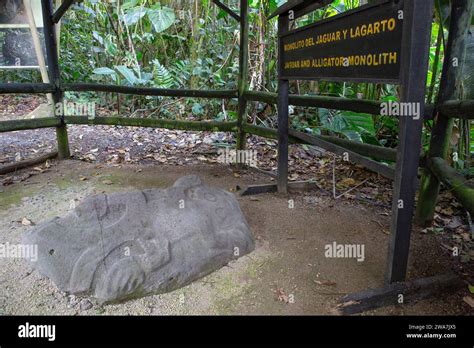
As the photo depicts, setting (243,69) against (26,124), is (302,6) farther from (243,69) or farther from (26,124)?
(26,124)

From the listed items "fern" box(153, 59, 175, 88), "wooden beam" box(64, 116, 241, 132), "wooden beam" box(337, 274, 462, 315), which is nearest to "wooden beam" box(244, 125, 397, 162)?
"wooden beam" box(64, 116, 241, 132)

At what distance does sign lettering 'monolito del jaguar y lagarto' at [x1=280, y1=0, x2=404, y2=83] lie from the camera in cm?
172

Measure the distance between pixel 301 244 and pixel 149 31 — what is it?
6186mm

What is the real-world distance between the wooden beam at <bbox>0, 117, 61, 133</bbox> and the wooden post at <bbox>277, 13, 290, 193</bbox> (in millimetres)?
2420

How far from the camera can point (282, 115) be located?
3293 mm

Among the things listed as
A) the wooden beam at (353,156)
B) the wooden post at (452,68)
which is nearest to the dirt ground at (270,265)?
the wooden beam at (353,156)

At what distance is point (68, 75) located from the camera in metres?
7.77

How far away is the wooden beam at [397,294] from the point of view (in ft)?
6.01

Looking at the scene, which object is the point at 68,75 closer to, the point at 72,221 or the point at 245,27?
the point at 245,27

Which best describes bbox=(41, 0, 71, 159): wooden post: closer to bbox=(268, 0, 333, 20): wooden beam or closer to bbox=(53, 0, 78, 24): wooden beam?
bbox=(53, 0, 78, 24): wooden beam

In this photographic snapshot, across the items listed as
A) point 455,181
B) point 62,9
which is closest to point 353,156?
point 455,181

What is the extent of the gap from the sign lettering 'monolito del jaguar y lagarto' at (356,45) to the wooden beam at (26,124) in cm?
271

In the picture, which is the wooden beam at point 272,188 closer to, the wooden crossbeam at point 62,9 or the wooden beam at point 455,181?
the wooden beam at point 455,181

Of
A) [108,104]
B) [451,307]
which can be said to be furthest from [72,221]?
[108,104]
